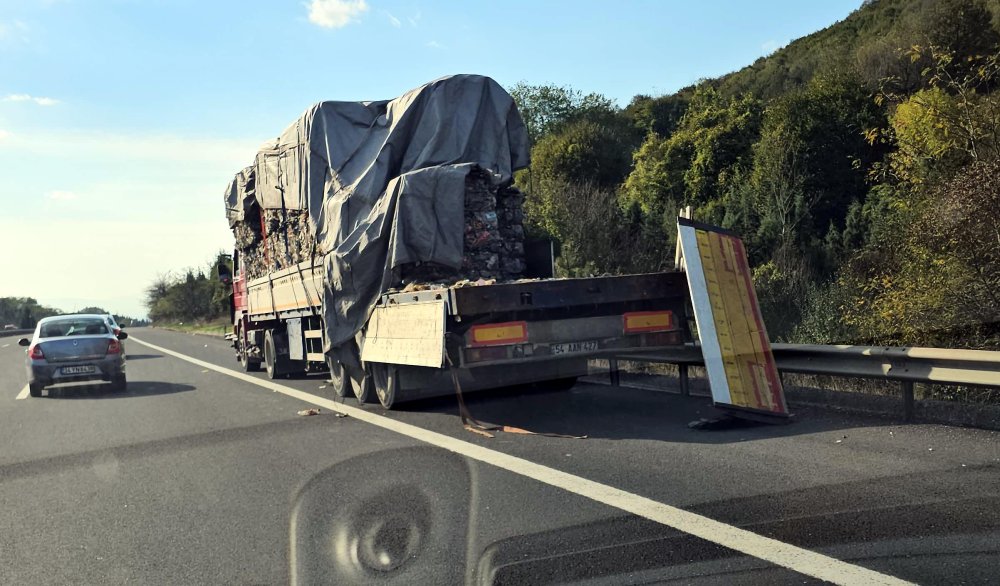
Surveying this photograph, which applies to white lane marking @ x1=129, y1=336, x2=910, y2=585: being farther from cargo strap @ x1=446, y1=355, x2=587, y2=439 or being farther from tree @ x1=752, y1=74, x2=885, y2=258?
tree @ x1=752, y1=74, x2=885, y2=258

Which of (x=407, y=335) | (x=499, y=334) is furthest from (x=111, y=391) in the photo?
A: (x=499, y=334)

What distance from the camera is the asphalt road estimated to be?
14.5 feet

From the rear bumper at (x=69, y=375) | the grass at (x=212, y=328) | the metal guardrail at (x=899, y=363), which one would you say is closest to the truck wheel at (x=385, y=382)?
the metal guardrail at (x=899, y=363)

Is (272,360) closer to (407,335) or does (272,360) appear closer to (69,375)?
(69,375)

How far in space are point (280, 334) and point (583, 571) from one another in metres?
11.9

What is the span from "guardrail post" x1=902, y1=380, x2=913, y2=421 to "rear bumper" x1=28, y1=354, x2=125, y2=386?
1325cm

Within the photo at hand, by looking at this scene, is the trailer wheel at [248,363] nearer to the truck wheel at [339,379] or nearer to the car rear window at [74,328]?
the car rear window at [74,328]

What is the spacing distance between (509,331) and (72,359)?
1039 cm

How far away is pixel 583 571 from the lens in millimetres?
4293

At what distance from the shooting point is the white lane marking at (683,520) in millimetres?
4082

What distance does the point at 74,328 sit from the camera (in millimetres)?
16031

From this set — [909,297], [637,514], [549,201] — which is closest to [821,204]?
[549,201]

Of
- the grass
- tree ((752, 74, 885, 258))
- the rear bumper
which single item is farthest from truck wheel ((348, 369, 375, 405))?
the grass

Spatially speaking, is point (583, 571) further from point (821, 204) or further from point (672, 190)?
point (672, 190)
